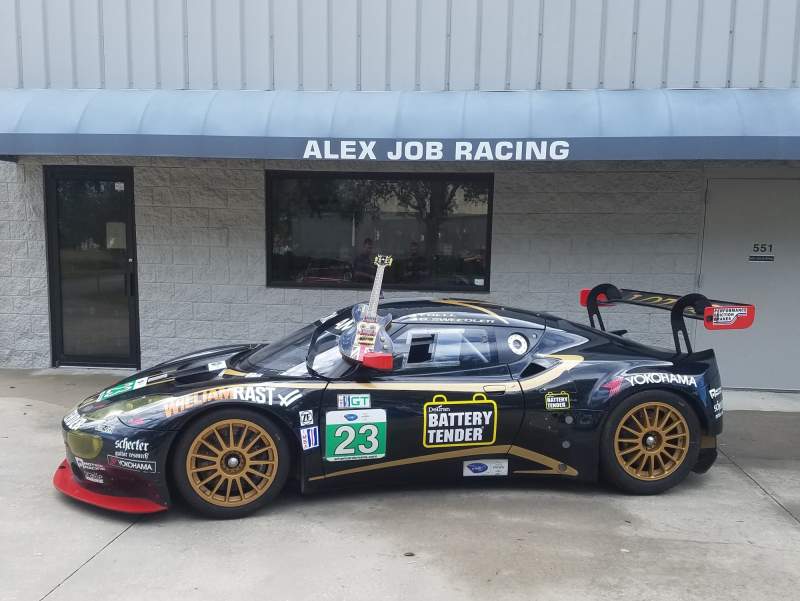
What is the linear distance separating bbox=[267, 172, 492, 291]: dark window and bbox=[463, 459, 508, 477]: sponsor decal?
3.73m

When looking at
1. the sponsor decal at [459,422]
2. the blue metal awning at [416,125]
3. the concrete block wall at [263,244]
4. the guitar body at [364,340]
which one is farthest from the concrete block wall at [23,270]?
the sponsor decal at [459,422]

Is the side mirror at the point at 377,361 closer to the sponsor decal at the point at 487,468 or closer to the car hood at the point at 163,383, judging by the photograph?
the car hood at the point at 163,383

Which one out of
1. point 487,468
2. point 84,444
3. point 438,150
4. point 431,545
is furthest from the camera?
point 438,150

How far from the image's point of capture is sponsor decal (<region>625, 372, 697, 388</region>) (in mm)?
4551

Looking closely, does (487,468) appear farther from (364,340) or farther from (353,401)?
(364,340)

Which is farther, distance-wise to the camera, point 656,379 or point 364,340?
point 656,379

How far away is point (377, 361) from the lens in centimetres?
427

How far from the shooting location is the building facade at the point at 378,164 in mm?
6652

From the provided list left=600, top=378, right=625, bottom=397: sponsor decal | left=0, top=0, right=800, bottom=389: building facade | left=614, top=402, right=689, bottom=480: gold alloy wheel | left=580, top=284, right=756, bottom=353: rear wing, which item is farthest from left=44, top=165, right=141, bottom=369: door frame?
left=614, top=402, right=689, bottom=480: gold alloy wheel

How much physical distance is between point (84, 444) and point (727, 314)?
174 inches

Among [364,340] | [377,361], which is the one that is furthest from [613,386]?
[364,340]

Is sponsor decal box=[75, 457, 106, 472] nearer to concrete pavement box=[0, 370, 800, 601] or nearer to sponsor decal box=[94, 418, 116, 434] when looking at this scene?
sponsor decal box=[94, 418, 116, 434]

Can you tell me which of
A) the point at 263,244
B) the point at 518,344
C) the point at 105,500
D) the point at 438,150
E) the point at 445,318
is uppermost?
the point at 438,150

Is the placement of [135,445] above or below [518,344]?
below
